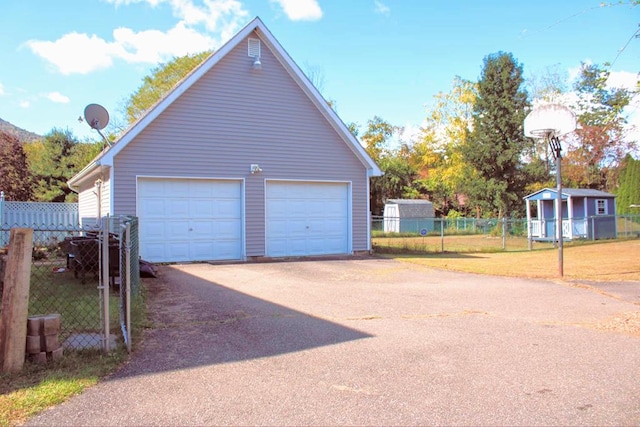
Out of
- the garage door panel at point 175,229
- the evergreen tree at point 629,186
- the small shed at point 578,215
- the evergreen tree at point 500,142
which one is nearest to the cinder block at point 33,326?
the garage door panel at point 175,229

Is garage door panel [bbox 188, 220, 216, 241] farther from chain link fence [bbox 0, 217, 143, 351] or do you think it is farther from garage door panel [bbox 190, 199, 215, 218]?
chain link fence [bbox 0, 217, 143, 351]

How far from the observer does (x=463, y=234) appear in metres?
36.5

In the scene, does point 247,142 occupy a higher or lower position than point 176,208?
higher

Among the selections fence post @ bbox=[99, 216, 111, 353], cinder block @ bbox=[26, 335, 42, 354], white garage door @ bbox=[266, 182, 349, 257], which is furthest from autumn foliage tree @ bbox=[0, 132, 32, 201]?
cinder block @ bbox=[26, 335, 42, 354]

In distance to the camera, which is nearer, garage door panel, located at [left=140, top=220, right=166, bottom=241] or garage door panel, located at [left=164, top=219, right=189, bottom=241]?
garage door panel, located at [left=140, top=220, right=166, bottom=241]

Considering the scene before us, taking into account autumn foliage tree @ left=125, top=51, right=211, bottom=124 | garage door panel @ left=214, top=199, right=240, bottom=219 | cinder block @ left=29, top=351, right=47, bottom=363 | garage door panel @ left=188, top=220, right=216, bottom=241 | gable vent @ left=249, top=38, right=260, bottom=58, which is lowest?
cinder block @ left=29, top=351, right=47, bottom=363

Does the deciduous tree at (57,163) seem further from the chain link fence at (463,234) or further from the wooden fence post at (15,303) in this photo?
the wooden fence post at (15,303)

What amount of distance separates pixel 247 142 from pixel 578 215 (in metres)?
20.6

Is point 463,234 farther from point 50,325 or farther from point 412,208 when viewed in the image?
point 50,325

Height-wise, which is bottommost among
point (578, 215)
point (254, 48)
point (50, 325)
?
point (50, 325)

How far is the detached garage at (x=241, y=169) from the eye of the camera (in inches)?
544

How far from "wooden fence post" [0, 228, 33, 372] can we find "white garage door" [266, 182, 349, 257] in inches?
428

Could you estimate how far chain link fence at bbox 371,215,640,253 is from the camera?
68.7ft

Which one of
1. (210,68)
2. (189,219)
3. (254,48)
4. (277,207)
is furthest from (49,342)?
(254,48)
